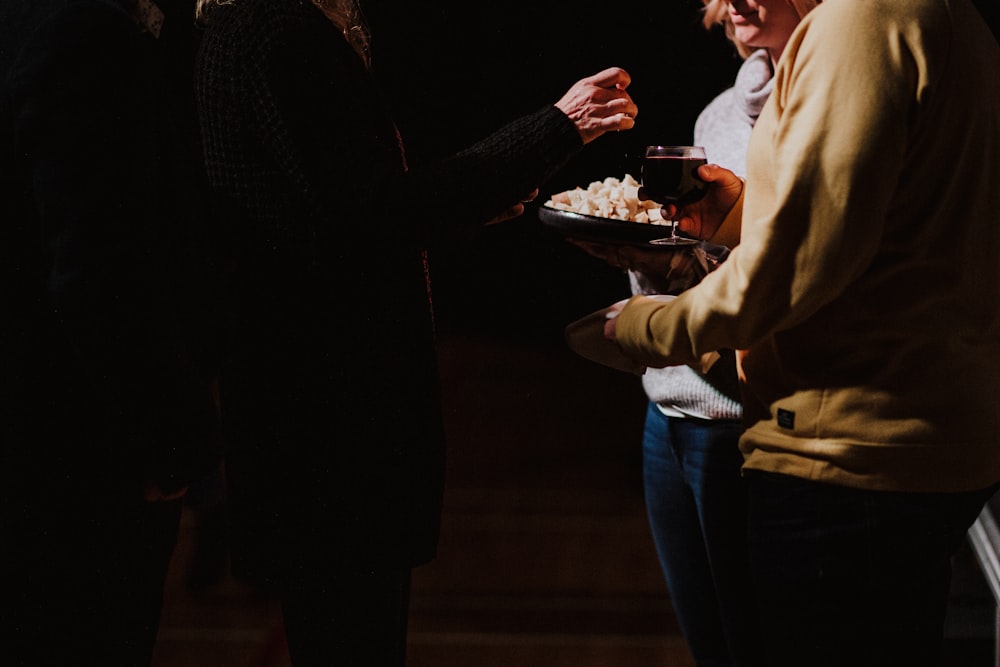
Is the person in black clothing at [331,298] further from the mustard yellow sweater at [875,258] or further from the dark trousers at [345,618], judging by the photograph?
the mustard yellow sweater at [875,258]

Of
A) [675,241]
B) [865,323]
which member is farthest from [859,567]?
[675,241]

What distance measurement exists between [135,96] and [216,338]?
16.2 inches

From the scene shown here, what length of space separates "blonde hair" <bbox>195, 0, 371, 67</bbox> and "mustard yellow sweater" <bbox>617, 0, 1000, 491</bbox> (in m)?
0.63

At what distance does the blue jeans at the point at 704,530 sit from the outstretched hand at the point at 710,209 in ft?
1.15

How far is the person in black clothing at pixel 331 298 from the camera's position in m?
1.20

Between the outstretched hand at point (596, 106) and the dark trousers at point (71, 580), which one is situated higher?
the outstretched hand at point (596, 106)

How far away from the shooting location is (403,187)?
1.22 metres

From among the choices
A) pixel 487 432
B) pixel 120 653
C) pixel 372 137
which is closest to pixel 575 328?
pixel 372 137

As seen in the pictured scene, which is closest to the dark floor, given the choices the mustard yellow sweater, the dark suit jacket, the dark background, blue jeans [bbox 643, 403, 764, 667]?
blue jeans [bbox 643, 403, 764, 667]

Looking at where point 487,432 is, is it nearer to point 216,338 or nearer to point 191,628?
point 191,628

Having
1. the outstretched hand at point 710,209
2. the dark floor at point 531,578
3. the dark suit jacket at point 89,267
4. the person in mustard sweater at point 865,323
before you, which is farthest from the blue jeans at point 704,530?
the dark suit jacket at point 89,267

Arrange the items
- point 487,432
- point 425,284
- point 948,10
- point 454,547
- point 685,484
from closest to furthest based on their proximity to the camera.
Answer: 1. point 948,10
2. point 425,284
3. point 685,484
4. point 454,547
5. point 487,432

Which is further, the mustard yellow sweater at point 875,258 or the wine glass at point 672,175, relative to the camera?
the wine glass at point 672,175

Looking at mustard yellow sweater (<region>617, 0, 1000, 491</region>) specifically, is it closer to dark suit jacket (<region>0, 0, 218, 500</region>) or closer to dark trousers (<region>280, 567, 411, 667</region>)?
dark trousers (<region>280, 567, 411, 667</region>)
